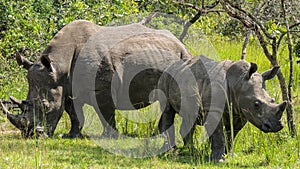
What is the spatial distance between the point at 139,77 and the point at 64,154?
6.04 feet

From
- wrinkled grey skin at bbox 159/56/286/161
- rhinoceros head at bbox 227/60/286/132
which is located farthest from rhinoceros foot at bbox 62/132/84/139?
rhinoceros head at bbox 227/60/286/132

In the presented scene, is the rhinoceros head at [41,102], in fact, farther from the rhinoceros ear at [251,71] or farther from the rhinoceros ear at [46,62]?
the rhinoceros ear at [251,71]

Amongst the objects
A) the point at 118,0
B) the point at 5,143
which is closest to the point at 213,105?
the point at 5,143

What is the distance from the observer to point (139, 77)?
9.34 m

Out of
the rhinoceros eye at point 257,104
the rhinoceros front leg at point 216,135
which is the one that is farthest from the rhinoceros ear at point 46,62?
the rhinoceros eye at point 257,104

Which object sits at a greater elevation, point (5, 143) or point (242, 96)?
point (242, 96)

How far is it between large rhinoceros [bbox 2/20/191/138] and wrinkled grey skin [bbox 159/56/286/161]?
1148 mm

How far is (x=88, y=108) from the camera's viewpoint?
35.5 ft

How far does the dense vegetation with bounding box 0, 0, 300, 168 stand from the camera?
25.1ft

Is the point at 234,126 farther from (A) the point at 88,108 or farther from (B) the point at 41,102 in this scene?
(A) the point at 88,108

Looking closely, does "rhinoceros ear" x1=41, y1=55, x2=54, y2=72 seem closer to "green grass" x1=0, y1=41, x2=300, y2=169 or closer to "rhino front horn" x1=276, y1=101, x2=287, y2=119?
"green grass" x1=0, y1=41, x2=300, y2=169

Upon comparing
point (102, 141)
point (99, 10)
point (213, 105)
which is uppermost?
point (99, 10)

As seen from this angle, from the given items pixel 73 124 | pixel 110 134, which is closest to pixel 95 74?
pixel 110 134

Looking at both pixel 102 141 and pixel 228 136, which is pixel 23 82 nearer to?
pixel 102 141
